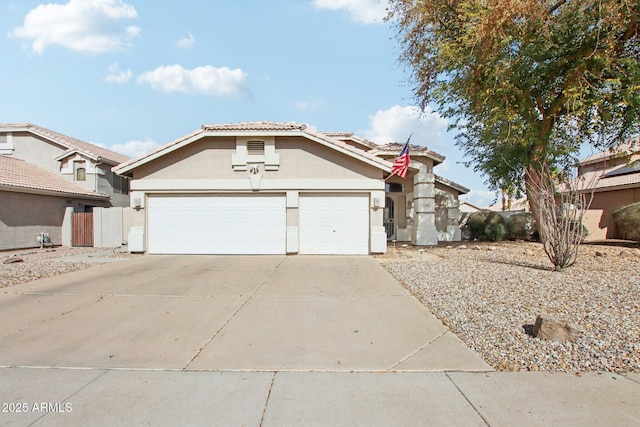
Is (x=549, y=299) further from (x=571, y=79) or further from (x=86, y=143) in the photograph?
(x=86, y=143)

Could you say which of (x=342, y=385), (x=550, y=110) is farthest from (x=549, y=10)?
(x=342, y=385)

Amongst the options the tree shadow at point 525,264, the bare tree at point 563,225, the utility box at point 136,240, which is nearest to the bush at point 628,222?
the tree shadow at point 525,264

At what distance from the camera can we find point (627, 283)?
7.22 metres

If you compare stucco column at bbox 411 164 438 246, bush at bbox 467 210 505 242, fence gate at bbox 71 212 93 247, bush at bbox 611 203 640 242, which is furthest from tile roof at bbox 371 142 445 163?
fence gate at bbox 71 212 93 247

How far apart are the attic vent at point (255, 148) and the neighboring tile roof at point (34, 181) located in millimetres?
10107

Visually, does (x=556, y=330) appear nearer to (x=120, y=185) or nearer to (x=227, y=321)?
(x=227, y=321)

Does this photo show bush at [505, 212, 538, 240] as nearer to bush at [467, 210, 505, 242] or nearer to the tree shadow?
bush at [467, 210, 505, 242]

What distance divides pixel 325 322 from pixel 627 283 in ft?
21.8

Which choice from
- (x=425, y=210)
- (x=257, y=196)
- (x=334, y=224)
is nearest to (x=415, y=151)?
(x=425, y=210)

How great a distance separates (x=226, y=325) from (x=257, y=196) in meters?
7.98

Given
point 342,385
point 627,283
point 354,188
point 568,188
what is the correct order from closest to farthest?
point 342,385 → point 627,283 → point 568,188 → point 354,188

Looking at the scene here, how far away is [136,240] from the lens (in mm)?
12398

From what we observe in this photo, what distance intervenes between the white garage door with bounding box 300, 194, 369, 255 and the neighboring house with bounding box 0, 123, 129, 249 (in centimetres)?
1225

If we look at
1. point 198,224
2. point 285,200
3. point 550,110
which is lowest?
point 198,224
